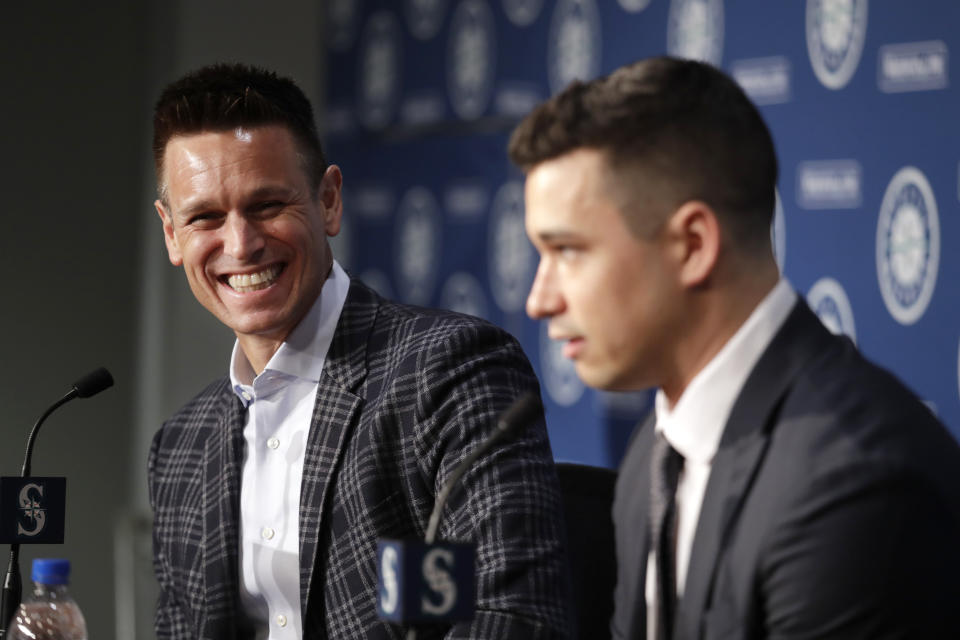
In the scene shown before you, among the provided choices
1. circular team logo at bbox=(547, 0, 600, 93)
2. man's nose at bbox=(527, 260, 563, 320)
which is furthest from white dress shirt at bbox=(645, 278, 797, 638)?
circular team logo at bbox=(547, 0, 600, 93)

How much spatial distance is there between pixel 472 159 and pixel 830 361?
→ 2877 mm

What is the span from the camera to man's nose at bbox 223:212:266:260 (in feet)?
7.34

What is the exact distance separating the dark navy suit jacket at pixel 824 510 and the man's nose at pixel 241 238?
1.12 meters

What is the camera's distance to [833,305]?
2973 millimetres

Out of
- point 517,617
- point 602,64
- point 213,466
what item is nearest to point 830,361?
point 517,617

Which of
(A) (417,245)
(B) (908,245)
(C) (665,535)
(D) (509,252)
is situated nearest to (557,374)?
(D) (509,252)

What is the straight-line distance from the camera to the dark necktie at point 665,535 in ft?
4.64

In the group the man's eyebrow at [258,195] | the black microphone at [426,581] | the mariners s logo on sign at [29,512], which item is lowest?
the mariners s logo on sign at [29,512]

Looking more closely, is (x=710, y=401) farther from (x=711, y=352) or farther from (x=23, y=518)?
(x=23, y=518)

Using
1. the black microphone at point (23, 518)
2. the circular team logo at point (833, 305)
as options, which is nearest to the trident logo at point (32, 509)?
the black microphone at point (23, 518)

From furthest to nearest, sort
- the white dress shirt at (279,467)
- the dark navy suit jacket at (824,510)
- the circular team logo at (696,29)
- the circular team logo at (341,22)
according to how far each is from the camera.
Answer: the circular team logo at (341,22), the circular team logo at (696,29), the white dress shirt at (279,467), the dark navy suit jacket at (824,510)

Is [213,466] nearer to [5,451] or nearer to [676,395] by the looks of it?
[676,395]

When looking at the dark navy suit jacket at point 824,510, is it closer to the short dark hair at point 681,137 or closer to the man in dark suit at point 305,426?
the short dark hair at point 681,137

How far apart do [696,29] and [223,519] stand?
6.23 ft
